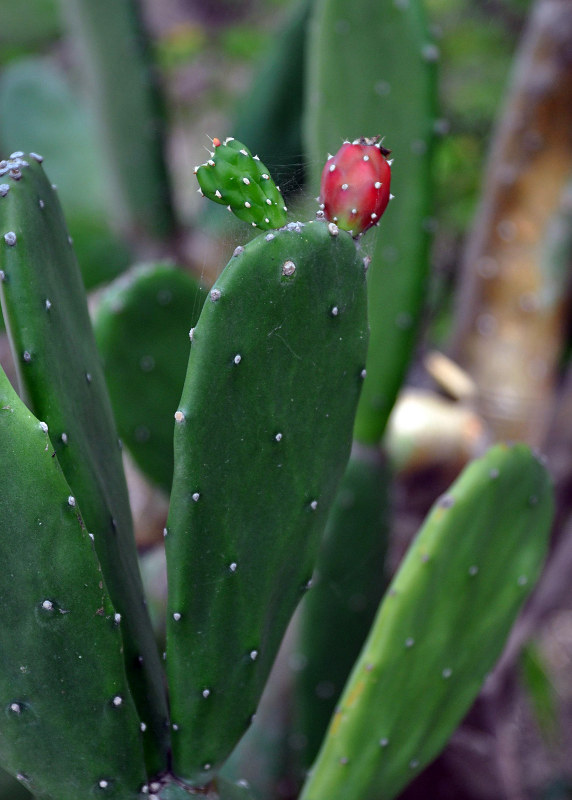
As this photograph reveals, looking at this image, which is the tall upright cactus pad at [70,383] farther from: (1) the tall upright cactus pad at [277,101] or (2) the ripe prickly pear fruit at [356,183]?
(1) the tall upright cactus pad at [277,101]

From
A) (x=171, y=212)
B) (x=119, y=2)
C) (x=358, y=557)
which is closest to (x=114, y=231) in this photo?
A: (x=171, y=212)

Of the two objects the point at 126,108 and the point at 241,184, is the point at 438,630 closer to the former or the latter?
the point at 241,184

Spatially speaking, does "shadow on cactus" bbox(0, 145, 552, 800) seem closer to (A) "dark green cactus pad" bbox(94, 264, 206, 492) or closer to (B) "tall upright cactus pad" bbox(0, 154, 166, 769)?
(B) "tall upright cactus pad" bbox(0, 154, 166, 769)

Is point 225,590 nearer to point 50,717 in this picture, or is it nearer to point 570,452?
point 50,717

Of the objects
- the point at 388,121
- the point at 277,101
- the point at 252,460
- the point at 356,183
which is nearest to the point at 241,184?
the point at 356,183

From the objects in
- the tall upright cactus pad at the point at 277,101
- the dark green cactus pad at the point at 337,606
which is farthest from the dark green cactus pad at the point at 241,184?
the tall upright cactus pad at the point at 277,101

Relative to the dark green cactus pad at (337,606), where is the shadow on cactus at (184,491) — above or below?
above
